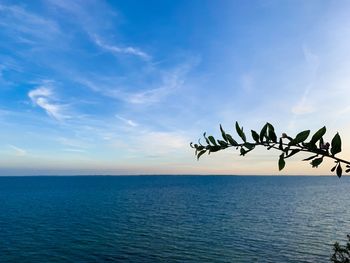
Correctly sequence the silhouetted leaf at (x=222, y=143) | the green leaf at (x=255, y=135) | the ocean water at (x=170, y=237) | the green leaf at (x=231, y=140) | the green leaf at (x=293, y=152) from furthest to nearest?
the ocean water at (x=170, y=237) < the silhouetted leaf at (x=222, y=143) < the green leaf at (x=231, y=140) < the green leaf at (x=255, y=135) < the green leaf at (x=293, y=152)

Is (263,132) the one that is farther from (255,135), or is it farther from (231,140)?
(231,140)

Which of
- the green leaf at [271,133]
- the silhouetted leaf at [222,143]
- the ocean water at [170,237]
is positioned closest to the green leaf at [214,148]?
the silhouetted leaf at [222,143]

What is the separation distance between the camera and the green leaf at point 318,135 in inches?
91.5

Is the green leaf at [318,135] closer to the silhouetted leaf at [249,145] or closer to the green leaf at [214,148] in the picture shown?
the silhouetted leaf at [249,145]

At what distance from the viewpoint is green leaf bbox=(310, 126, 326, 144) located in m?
2.32

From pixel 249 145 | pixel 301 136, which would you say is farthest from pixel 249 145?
pixel 301 136

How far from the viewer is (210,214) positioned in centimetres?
9300

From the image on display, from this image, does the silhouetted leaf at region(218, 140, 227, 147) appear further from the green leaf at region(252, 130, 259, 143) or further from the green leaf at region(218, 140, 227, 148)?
the green leaf at region(252, 130, 259, 143)

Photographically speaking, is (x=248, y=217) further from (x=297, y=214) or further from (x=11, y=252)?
(x=11, y=252)

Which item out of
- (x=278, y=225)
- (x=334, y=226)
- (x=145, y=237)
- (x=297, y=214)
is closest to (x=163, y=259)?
(x=145, y=237)

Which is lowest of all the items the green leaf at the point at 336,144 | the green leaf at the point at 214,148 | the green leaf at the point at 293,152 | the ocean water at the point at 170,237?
the ocean water at the point at 170,237

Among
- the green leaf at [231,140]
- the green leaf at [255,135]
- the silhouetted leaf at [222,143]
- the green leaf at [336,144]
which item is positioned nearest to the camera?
the green leaf at [336,144]

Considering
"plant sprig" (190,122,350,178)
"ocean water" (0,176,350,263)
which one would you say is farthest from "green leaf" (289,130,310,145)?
"ocean water" (0,176,350,263)

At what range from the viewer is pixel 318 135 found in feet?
7.75
